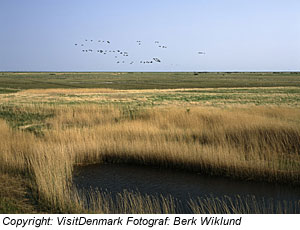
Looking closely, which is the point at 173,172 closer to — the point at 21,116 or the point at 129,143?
the point at 129,143

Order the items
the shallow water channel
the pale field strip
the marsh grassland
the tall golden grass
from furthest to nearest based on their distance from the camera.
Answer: the pale field strip
the shallow water channel
the tall golden grass
the marsh grassland

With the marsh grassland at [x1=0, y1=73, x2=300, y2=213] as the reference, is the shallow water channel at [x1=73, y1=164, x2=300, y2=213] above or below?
below

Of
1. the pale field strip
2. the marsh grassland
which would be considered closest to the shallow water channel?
the marsh grassland

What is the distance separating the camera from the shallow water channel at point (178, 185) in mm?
9161

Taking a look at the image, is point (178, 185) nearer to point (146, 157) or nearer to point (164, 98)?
point (146, 157)

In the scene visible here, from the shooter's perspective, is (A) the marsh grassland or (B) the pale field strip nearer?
(A) the marsh grassland

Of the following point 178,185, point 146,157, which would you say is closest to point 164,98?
point 146,157

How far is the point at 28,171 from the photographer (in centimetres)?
1052

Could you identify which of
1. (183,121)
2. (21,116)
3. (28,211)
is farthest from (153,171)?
(21,116)

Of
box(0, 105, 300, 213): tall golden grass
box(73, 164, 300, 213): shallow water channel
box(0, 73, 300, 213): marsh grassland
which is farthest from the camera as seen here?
box(73, 164, 300, 213): shallow water channel

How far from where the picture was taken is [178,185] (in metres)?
10.3

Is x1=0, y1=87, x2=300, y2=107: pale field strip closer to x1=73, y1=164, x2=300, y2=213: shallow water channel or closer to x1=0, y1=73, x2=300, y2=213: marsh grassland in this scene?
x1=0, y1=73, x2=300, y2=213: marsh grassland

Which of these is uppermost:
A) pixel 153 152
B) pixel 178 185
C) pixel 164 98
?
pixel 164 98

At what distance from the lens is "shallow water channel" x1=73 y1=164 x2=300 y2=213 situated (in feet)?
30.1
